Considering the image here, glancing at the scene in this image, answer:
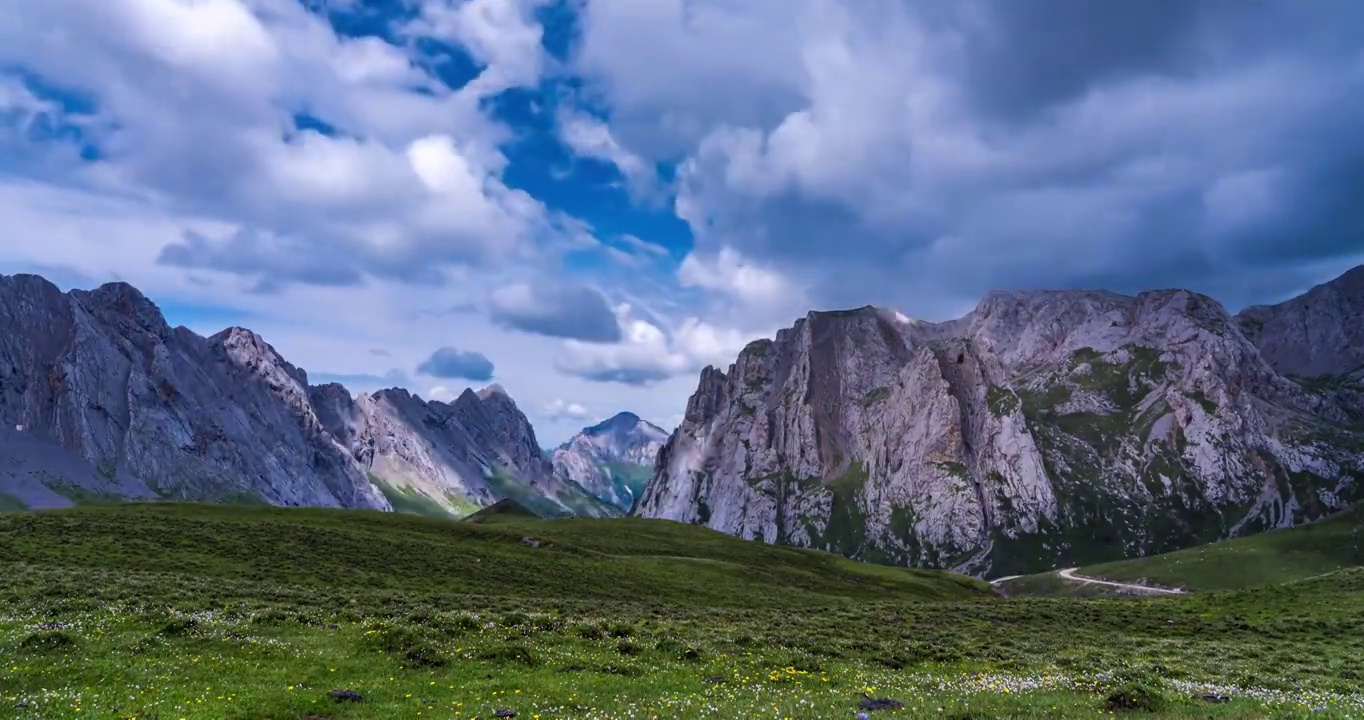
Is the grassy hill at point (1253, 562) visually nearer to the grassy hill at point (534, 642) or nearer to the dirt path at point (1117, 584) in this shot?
the dirt path at point (1117, 584)

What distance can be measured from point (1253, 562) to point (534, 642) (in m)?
170

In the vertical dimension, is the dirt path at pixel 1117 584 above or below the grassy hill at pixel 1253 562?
below

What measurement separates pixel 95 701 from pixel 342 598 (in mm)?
29241

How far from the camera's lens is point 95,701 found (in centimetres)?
1880

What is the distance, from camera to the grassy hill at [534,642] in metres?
20.6

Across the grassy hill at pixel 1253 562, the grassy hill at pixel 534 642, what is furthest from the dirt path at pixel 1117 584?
the grassy hill at pixel 534 642

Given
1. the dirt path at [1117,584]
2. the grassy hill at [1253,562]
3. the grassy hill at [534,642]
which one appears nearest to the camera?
the grassy hill at [534,642]

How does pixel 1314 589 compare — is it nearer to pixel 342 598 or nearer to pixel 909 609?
pixel 909 609

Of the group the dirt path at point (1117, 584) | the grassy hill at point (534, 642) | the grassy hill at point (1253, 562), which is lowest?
the dirt path at point (1117, 584)

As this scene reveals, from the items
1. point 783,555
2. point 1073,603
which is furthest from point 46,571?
point 783,555

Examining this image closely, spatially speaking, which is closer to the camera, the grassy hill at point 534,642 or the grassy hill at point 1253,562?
the grassy hill at point 534,642

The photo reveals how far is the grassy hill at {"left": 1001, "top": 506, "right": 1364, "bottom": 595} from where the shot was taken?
138750 millimetres

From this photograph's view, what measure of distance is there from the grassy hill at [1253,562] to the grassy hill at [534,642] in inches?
3333

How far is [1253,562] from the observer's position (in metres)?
144
